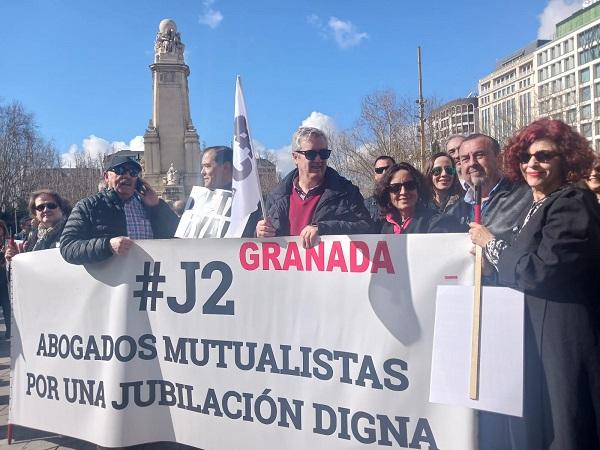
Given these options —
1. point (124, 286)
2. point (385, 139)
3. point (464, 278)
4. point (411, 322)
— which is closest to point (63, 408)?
point (124, 286)

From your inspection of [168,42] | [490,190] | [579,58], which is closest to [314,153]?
[490,190]

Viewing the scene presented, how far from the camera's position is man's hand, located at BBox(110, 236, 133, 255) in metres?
3.31

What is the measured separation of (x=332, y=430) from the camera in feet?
9.04

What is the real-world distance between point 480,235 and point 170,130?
36674mm

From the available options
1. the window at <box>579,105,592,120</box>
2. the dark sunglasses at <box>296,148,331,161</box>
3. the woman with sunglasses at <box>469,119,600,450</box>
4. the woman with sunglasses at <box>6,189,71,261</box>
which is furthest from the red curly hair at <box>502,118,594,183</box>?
the window at <box>579,105,592,120</box>

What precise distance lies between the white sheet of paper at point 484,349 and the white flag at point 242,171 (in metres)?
1.13

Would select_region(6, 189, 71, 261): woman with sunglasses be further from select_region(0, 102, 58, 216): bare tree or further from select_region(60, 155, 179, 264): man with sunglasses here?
select_region(0, 102, 58, 216): bare tree

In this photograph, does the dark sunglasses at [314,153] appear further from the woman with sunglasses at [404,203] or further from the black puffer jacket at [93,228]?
the black puffer jacket at [93,228]

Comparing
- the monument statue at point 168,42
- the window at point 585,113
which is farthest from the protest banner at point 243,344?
the monument statue at point 168,42

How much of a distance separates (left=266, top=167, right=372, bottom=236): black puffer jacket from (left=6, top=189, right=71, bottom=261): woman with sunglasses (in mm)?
2118

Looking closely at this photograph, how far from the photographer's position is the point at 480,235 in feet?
8.05

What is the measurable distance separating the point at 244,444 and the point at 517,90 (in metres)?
105

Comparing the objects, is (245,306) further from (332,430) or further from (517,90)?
(517,90)

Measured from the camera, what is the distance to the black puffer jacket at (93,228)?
3319 millimetres
